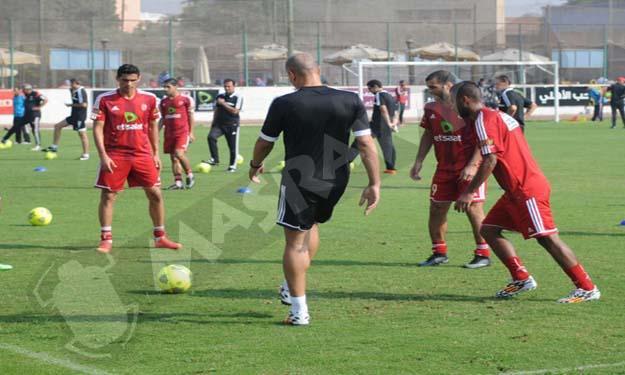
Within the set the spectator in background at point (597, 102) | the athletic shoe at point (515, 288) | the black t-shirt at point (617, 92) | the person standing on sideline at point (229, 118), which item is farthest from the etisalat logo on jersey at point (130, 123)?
the spectator in background at point (597, 102)

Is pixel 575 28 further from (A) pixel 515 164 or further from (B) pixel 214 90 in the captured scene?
(A) pixel 515 164

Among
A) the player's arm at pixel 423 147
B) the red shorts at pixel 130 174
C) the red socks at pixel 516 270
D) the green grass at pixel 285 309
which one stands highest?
the player's arm at pixel 423 147

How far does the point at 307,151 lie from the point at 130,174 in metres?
4.55

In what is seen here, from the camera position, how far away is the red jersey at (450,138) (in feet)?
32.8

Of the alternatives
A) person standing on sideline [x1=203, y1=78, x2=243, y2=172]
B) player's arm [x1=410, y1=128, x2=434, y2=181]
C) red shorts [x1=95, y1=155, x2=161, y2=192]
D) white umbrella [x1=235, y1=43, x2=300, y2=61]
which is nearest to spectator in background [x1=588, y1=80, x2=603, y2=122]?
white umbrella [x1=235, y1=43, x2=300, y2=61]

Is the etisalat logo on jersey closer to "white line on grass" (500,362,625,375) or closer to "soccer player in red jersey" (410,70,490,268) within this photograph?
"soccer player in red jersey" (410,70,490,268)

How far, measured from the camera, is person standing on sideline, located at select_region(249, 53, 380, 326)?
7.18 meters

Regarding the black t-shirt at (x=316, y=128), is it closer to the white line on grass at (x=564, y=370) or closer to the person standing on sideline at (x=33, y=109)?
the white line on grass at (x=564, y=370)

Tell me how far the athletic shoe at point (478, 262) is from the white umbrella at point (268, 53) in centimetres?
4046

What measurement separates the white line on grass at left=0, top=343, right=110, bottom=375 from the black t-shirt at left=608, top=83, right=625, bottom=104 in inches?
1364

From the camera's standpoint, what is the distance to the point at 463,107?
8.20m

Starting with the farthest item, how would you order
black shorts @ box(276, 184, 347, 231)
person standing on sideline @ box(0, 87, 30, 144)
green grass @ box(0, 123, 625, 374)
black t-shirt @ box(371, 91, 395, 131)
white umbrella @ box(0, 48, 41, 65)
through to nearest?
white umbrella @ box(0, 48, 41, 65) → person standing on sideline @ box(0, 87, 30, 144) → black t-shirt @ box(371, 91, 395, 131) → black shorts @ box(276, 184, 347, 231) → green grass @ box(0, 123, 625, 374)

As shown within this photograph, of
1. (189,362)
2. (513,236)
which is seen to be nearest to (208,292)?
(189,362)

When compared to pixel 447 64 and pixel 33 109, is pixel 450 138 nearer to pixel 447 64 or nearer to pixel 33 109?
pixel 33 109
